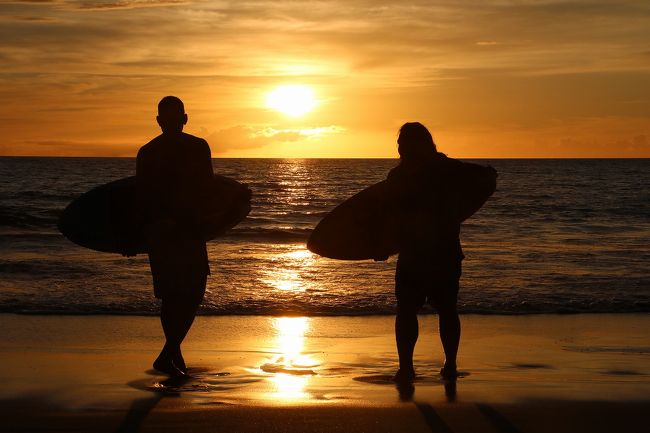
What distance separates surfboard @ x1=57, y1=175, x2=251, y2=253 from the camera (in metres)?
6.26

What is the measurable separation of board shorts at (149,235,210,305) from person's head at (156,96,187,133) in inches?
31.0

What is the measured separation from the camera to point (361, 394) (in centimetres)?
548

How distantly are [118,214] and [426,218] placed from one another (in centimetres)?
226

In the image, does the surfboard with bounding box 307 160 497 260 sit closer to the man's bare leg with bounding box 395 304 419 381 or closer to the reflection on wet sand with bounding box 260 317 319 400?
the man's bare leg with bounding box 395 304 419 381

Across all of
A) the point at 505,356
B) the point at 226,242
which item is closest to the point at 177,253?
the point at 505,356

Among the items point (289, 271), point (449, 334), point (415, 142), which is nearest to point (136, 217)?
point (415, 142)

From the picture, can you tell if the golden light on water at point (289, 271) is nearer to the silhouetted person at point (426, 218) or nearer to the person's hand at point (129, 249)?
the person's hand at point (129, 249)

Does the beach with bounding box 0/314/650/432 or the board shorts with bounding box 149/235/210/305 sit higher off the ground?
the board shorts with bounding box 149/235/210/305

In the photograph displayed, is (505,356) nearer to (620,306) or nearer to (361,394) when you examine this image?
(361,394)

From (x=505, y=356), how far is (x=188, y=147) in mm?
3097

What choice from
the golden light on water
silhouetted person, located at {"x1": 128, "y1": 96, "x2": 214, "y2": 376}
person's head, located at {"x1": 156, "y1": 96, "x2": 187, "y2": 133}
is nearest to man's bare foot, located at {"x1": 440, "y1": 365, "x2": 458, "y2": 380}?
silhouetted person, located at {"x1": 128, "y1": 96, "x2": 214, "y2": 376}

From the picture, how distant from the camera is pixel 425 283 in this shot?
5926mm

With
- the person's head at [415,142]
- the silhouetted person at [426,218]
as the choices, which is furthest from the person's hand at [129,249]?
the person's head at [415,142]

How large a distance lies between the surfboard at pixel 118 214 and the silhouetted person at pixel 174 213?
13 cm
